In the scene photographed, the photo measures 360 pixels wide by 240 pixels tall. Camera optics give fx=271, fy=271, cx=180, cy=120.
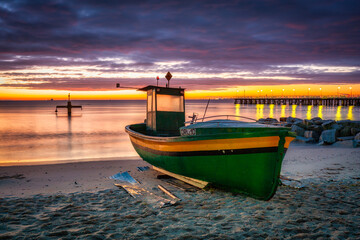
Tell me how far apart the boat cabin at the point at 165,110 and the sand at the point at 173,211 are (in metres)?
2.40

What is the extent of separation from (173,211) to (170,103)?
5886 mm

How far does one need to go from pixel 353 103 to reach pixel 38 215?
14804 centimetres

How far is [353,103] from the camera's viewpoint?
417 feet

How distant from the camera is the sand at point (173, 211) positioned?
16.4 ft

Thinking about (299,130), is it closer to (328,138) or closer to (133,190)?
(328,138)

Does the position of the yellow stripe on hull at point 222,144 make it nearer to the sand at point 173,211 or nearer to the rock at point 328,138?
the sand at point 173,211

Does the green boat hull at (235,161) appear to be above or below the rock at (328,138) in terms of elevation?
above

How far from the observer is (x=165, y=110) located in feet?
37.0

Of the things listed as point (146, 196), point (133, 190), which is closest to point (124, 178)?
point (133, 190)

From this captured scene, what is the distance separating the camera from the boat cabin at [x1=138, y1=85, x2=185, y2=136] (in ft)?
36.4

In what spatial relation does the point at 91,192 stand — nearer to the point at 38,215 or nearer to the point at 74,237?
the point at 38,215

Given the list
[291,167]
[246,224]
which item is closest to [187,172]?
[246,224]

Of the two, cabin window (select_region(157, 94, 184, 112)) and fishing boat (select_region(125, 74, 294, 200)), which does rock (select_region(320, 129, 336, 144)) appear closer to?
cabin window (select_region(157, 94, 184, 112))

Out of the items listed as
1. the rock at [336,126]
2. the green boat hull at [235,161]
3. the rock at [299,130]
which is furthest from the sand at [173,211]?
the rock at [336,126]
